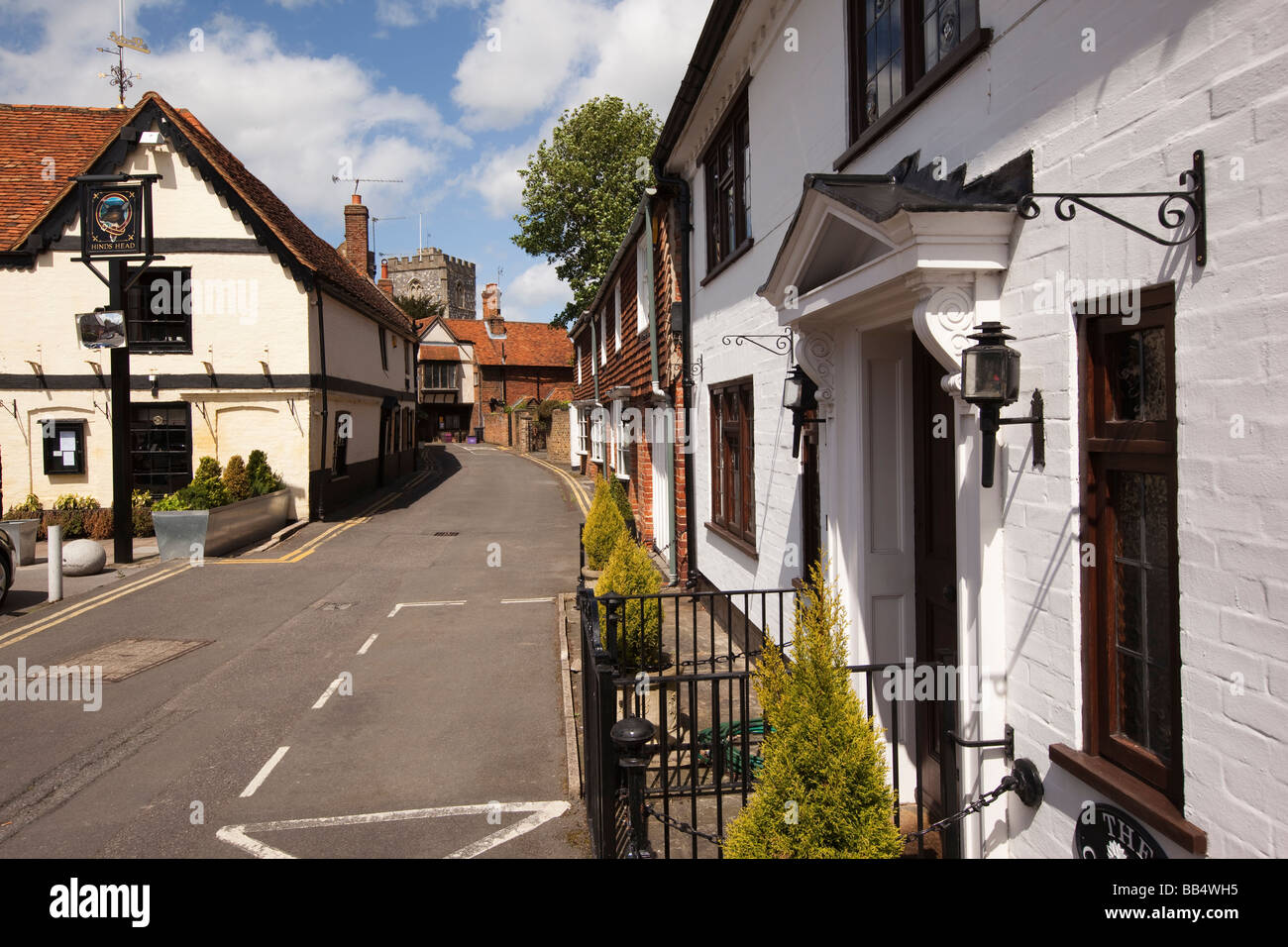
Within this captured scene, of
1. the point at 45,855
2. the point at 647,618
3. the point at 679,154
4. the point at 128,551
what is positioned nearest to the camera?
the point at 45,855

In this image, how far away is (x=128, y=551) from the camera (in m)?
15.8

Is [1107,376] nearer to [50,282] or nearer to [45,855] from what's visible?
[45,855]

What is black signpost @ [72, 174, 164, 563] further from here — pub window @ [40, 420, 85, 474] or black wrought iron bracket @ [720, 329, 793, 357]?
black wrought iron bracket @ [720, 329, 793, 357]

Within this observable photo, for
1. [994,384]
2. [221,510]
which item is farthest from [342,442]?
[994,384]

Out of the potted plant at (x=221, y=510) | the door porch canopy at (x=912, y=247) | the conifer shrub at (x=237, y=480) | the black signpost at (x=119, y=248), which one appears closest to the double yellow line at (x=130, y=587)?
the potted plant at (x=221, y=510)

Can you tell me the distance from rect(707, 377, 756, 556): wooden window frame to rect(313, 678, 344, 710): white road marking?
14.5 ft

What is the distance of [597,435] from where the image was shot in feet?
88.3

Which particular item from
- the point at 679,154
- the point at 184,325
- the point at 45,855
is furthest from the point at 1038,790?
the point at 184,325

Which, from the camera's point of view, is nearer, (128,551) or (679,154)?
(679,154)

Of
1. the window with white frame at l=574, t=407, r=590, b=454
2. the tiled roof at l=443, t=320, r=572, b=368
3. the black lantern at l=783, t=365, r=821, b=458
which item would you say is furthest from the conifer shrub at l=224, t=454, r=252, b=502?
the tiled roof at l=443, t=320, r=572, b=368

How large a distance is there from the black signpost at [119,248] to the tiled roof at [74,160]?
3943 mm

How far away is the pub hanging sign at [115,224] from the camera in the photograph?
15594 millimetres

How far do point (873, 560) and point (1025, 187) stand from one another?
2.48m

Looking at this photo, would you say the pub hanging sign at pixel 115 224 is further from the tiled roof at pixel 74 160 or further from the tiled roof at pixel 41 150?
the tiled roof at pixel 41 150
